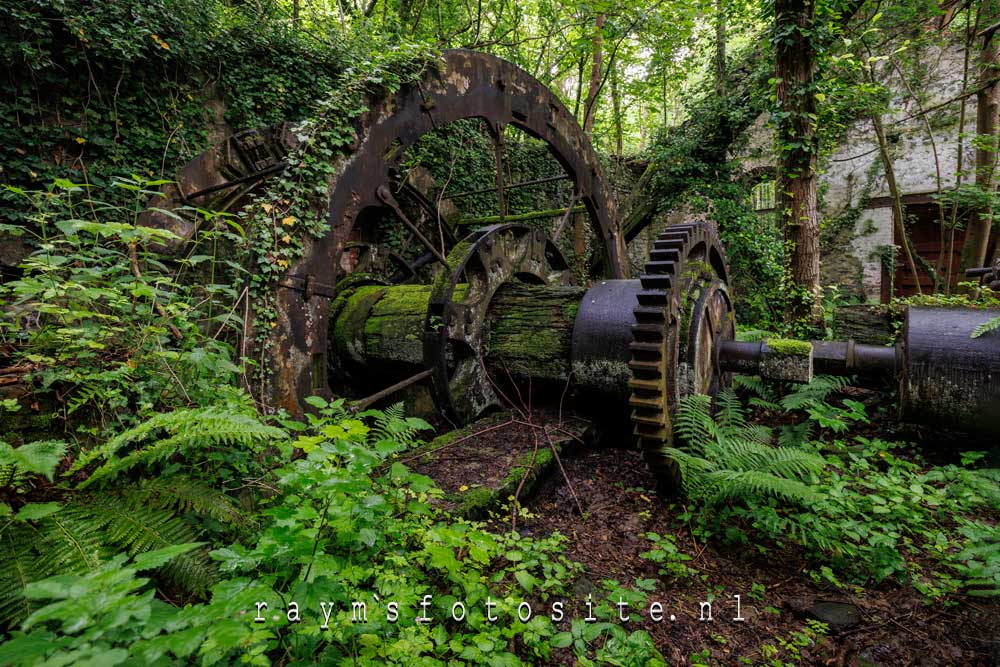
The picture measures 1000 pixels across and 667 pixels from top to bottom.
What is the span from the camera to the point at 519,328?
3754 mm

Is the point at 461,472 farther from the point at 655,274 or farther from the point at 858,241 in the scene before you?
the point at 858,241

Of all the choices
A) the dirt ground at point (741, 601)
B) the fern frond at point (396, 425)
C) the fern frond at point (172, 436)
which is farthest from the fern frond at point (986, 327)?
the fern frond at point (172, 436)

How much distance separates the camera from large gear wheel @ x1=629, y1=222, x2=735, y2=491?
254 centimetres

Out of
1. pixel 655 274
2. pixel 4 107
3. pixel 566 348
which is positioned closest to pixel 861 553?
pixel 655 274

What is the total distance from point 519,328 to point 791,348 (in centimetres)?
199

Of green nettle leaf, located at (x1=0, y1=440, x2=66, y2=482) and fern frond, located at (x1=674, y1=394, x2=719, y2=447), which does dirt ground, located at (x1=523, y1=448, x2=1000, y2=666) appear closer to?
fern frond, located at (x1=674, y1=394, x2=719, y2=447)

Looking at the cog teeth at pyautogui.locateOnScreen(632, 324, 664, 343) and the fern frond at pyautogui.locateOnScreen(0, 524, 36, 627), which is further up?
the cog teeth at pyautogui.locateOnScreen(632, 324, 664, 343)

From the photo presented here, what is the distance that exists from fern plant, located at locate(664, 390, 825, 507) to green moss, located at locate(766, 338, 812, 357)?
67 centimetres

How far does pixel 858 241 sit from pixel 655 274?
1162cm

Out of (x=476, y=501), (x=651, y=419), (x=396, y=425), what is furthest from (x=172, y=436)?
(x=651, y=419)

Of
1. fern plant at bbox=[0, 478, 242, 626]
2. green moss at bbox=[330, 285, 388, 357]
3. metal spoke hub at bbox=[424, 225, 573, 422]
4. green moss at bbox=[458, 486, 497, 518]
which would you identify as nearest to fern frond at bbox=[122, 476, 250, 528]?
fern plant at bbox=[0, 478, 242, 626]

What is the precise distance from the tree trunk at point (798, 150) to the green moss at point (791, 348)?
6.43 ft

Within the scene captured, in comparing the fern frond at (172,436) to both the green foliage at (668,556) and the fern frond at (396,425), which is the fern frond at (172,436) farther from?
the green foliage at (668,556)

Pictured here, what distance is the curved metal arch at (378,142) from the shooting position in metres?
3.13
